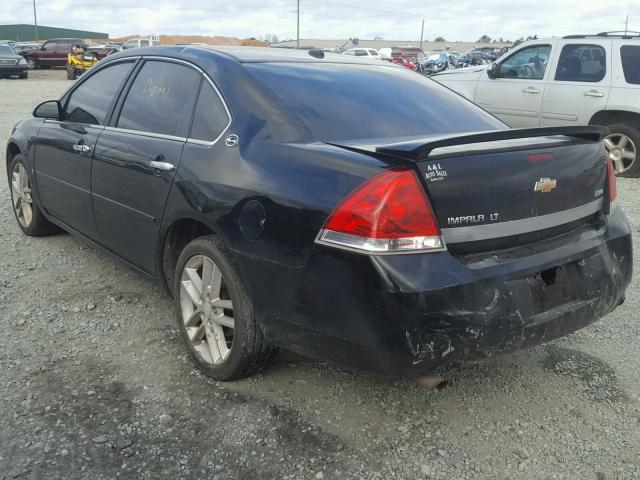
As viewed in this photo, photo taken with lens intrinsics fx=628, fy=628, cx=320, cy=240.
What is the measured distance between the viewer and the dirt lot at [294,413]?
2471 millimetres

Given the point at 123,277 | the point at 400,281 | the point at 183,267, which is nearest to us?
the point at 400,281

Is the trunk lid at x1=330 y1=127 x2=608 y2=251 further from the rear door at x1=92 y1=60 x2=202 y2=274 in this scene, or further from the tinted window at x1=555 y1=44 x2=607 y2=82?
the tinted window at x1=555 y1=44 x2=607 y2=82

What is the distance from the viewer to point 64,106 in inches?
179

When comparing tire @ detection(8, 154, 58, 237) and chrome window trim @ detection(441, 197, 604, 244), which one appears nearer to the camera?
chrome window trim @ detection(441, 197, 604, 244)

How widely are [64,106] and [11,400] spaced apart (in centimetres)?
243

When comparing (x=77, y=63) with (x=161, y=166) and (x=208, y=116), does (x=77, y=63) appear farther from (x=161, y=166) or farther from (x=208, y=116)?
(x=208, y=116)

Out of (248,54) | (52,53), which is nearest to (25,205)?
(248,54)

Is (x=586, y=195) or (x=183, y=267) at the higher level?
(x=586, y=195)

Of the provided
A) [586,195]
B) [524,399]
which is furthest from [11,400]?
[586,195]

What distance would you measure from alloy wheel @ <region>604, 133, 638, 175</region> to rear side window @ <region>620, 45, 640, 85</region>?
2.42 feet

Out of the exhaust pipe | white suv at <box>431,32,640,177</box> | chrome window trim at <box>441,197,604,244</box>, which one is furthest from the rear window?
white suv at <box>431,32,640,177</box>

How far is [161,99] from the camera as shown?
354 cm

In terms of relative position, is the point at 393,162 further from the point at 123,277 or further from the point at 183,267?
the point at 123,277

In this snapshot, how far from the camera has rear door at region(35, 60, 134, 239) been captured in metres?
4.00
